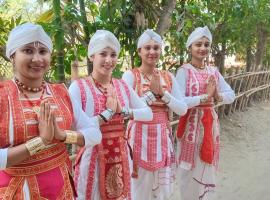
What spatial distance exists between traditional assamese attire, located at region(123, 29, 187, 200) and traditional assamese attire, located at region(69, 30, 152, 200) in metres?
0.54

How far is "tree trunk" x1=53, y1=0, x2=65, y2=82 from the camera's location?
309cm

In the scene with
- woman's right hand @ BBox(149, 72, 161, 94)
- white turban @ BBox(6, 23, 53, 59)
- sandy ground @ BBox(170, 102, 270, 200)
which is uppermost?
white turban @ BBox(6, 23, 53, 59)

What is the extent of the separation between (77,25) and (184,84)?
1.21 meters

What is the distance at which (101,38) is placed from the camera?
8.09ft

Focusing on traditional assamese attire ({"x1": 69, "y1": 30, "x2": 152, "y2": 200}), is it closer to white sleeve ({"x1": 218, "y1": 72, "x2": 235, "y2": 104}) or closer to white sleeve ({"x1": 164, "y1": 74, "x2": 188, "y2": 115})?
white sleeve ({"x1": 164, "y1": 74, "x2": 188, "y2": 115})

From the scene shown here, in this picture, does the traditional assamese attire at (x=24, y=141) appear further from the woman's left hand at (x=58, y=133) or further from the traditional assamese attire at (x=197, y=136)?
the traditional assamese attire at (x=197, y=136)

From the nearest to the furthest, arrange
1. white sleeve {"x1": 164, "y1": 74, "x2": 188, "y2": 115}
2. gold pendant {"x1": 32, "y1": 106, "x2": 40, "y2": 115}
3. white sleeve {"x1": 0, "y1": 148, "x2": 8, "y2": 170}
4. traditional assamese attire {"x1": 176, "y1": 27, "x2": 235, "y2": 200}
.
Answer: white sleeve {"x1": 0, "y1": 148, "x2": 8, "y2": 170} → gold pendant {"x1": 32, "y1": 106, "x2": 40, "y2": 115} → white sleeve {"x1": 164, "y1": 74, "x2": 188, "y2": 115} → traditional assamese attire {"x1": 176, "y1": 27, "x2": 235, "y2": 200}

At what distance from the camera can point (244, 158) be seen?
569cm

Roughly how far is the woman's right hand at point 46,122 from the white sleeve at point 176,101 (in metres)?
1.39

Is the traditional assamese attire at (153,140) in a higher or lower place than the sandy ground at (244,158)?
higher

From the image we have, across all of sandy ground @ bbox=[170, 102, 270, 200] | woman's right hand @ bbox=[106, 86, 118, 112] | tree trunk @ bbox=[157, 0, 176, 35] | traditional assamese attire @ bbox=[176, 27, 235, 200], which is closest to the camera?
woman's right hand @ bbox=[106, 86, 118, 112]

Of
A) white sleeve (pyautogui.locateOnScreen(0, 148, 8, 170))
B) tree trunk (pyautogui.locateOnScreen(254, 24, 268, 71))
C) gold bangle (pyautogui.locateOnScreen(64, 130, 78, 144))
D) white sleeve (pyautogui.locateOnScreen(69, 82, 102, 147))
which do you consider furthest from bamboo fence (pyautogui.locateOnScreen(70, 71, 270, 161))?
white sleeve (pyautogui.locateOnScreen(0, 148, 8, 170))

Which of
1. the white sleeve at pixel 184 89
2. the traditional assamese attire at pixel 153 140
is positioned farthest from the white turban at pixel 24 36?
the white sleeve at pixel 184 89

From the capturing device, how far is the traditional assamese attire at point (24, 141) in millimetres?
1725
